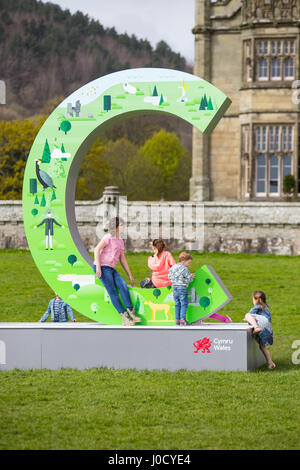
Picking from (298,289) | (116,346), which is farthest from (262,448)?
(298,289)

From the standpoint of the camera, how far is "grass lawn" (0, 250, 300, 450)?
8.93 meters

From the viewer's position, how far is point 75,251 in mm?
12992

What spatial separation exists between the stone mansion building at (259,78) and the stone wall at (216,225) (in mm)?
6035

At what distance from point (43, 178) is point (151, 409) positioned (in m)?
4.05

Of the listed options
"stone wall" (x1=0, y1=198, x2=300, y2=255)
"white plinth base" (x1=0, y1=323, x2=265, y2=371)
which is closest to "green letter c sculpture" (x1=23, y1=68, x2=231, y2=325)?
"white plinth base" (x1=0, y1=323, x2=265, y2=371)

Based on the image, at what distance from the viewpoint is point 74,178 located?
13172 millimetres

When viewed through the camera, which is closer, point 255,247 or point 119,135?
point 255,247

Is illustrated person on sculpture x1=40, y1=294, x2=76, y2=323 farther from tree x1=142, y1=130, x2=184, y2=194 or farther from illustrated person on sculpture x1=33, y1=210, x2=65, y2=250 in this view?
tree x1=142, y1=130, x2=184, y2=194

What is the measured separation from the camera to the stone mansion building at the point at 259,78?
38.5m

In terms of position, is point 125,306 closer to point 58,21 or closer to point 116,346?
point 116,346

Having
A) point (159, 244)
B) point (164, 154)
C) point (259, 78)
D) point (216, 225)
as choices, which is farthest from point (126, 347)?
point (164, 154)

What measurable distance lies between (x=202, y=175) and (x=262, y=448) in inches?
1254

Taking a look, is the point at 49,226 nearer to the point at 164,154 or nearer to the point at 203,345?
the point at 203,345

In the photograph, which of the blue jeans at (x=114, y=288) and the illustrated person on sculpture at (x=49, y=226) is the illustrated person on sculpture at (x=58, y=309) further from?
the blue jeans at (x=114, y=288)
